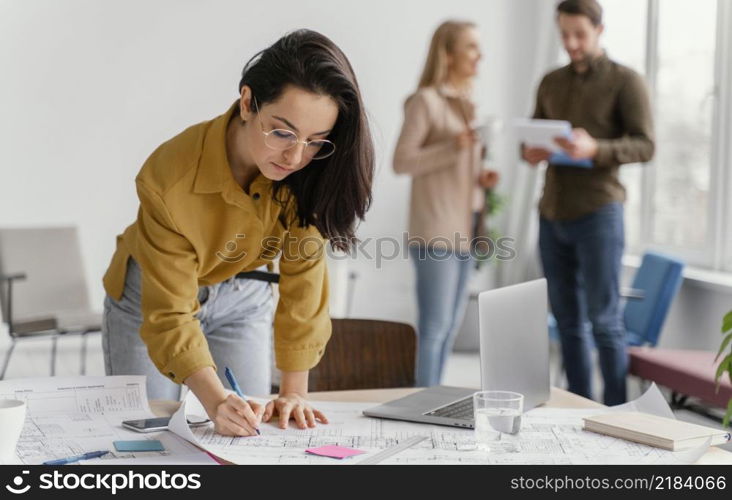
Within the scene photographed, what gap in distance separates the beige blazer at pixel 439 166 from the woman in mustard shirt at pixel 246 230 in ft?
5.44

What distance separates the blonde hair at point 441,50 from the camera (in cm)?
338

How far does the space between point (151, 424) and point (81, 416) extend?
125 mm

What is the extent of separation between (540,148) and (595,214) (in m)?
0.33

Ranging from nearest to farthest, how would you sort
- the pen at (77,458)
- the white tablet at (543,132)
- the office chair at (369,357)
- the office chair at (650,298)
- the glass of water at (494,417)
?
the pen at (77,458)
the glass of water at (494,417)
the office chair at (369,357)
the white tablet at (543,132)
the office chair at (650,298)

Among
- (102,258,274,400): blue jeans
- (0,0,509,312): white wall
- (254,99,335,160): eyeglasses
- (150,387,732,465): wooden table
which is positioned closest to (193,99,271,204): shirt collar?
(254,99,335,160): eyeglasses

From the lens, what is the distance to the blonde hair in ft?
11.1

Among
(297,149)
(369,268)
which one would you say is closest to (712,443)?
(297,149)

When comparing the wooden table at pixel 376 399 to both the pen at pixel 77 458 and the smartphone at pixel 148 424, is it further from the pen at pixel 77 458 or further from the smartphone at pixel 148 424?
the pen at pixel 77 458

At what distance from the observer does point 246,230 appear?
65.1 inches

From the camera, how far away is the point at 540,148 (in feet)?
11.1

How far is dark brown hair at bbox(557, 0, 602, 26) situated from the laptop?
1.88 m

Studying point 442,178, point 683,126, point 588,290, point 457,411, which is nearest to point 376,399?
point 457,411

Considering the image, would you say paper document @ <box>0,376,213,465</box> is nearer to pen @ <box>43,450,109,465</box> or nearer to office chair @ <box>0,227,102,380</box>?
pen @ <box>43,450,109,465</box>

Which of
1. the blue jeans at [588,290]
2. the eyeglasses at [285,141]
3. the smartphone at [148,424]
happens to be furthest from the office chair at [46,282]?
the eyeglasses at [285,141]
